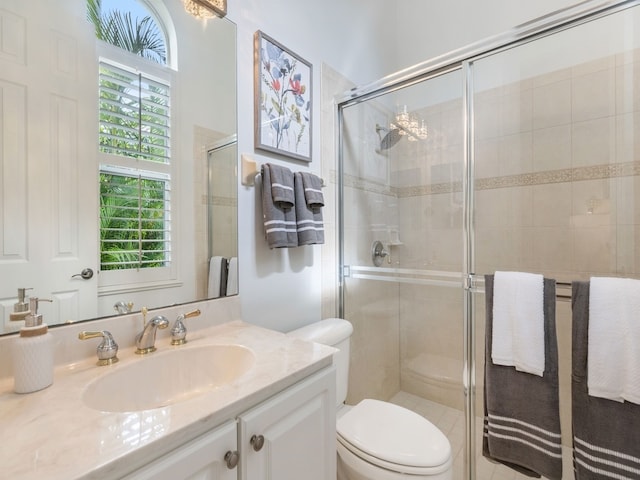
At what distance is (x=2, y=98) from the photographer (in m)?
0.76

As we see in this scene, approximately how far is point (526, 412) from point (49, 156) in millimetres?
1760

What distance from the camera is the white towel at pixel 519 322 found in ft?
3.74

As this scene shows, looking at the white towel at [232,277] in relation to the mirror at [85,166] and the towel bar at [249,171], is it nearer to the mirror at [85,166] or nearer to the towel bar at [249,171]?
the mirror at [85,166]

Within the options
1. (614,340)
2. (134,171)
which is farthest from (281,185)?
(614,340)

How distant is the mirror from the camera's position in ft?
2.57

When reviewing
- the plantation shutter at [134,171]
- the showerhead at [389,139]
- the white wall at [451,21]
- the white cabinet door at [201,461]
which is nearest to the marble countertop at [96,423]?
the white cabinet door at [201,461]

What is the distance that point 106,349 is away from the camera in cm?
85

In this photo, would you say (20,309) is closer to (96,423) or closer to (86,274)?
(86,274)

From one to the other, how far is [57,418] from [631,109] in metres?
2.38

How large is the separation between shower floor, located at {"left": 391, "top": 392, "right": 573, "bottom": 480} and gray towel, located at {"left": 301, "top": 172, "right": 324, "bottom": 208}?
1252mm

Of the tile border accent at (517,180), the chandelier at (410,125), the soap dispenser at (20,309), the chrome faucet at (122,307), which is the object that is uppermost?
the chandelier at (410,125)

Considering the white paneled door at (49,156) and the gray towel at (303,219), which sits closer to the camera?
the white paneled door at (49,156)

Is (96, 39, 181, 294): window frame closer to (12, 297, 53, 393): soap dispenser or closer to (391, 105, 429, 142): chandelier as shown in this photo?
(12, 297, 53, 393): soap dispenser

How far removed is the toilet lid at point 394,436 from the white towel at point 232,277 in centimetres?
69
